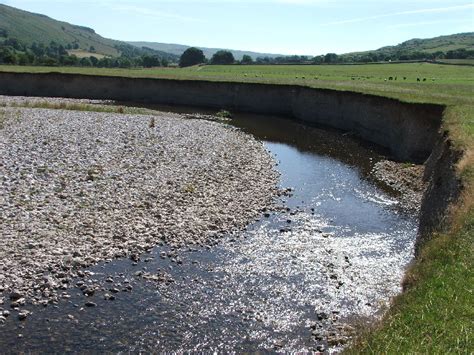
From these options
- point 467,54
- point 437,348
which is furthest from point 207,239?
point 467,54

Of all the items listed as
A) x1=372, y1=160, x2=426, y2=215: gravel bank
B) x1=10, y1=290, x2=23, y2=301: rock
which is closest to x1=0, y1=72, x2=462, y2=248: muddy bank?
x1=372, y1=160, x2=426, y2=215: gravel bank

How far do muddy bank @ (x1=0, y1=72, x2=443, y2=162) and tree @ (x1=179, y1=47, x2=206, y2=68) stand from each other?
81.9 metres

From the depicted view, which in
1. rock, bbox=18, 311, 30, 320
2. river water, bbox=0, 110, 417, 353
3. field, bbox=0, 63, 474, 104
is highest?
field, bbox=0, 63, 474, 104

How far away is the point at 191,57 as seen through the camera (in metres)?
157

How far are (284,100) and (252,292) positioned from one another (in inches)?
2049

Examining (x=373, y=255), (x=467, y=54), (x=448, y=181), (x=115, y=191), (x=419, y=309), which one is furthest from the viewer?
(x=467, y=54)

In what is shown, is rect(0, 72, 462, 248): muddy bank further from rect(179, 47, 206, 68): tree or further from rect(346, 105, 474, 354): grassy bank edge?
rect(179, 47, 206, 68): tree

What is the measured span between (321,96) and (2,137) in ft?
121

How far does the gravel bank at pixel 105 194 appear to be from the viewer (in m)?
16.2

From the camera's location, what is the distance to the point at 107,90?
76.0 metres

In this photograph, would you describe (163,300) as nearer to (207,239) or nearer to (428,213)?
(207,239)

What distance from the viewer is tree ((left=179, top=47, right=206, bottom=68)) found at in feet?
511

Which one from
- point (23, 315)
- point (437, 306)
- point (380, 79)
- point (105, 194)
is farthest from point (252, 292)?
point (380, 79)

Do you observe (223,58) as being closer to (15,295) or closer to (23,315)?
(15,295)
